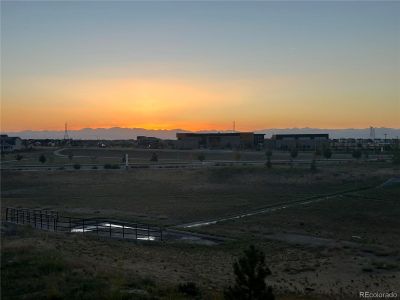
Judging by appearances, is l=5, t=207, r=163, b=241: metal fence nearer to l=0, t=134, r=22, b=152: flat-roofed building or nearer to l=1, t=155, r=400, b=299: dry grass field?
l=1, t=155, r=400, b=299: dry grass field

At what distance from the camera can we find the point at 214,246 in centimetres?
2852

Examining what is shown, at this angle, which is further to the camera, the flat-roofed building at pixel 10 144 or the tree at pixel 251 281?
the flat-roofed building at pixel 10 144

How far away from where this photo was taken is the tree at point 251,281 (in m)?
12.0

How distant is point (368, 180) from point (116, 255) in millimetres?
43291

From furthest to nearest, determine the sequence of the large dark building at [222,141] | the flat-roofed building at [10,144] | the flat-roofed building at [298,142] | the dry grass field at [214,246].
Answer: the flat-roofed building at [10,144], the large dark building at [222,141], the flat-roofed building at [298,142], the dry grass field at [214,246]

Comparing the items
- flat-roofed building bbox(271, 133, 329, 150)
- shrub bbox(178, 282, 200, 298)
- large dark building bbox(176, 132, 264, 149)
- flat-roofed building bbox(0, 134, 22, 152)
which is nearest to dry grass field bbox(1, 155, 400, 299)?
shrub bbox(178, 282, 200, 298)

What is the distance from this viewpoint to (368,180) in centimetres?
6116

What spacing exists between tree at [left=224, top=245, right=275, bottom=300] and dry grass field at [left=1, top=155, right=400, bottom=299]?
5.04 meters

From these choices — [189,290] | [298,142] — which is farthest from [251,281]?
[298,142]

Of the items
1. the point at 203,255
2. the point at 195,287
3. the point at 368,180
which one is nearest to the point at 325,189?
the point at 368,180

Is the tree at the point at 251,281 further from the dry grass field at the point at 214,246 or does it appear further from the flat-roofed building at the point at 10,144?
the flat-roofed building at the point at 10,144

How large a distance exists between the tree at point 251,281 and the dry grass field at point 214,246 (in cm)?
504

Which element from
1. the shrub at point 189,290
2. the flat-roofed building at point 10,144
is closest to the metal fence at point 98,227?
the shrub at point 189,290

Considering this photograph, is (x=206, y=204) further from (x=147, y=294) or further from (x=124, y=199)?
(x=147, y=294)
